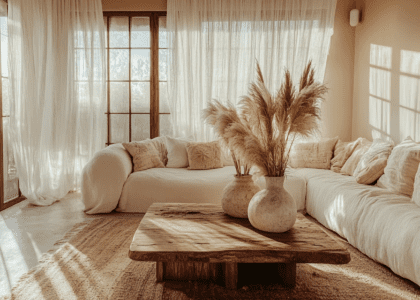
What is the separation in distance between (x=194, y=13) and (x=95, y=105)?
5.61ft

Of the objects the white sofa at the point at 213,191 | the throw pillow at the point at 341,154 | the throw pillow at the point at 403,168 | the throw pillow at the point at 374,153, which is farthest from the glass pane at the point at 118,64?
the throw pillow at the point at 403,168

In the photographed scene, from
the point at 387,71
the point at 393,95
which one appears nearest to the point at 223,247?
the point at 393,95

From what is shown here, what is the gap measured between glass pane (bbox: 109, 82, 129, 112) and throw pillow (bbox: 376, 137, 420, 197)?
11.0 feet

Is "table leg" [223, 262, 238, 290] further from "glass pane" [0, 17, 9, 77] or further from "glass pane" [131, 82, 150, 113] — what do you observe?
"glass pane" [0, 17, 9, 77]

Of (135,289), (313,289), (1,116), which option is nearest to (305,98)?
(313,289)

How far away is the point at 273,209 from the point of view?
6.53 ft

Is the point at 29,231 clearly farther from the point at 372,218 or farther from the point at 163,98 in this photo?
the point at 372,218

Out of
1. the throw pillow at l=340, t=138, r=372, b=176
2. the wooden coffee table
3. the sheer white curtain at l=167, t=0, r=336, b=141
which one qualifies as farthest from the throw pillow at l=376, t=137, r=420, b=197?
the sheer white curtain at l=167, t=0, r=336, b=141

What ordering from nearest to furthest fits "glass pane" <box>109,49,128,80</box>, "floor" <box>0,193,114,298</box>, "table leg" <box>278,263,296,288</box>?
"table leg" <box>278,263,296,288</box> < "floor" <box>0,193,114,298</box> < "glass pane" <box>109,49,128,80</box>

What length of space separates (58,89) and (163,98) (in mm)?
1320

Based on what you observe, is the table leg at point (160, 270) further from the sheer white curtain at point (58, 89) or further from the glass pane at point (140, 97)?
the glass pane at point (140, 97)

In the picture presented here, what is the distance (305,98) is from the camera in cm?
179

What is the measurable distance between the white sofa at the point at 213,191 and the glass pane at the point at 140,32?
163 cm

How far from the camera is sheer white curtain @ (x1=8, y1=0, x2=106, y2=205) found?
448 centimetres
